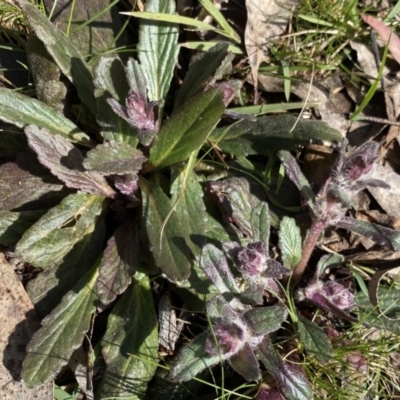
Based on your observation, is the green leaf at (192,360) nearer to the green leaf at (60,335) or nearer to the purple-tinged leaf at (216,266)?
the purple-tinged leaf at (216,266)

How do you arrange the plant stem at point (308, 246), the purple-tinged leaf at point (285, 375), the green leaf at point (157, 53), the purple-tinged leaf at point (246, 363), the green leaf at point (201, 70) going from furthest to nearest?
the green leaf at point (157, 53), the plant stem at point (308, 246), the green leaf at point (201, 70), the purple-tinged leaf at point (285, 375), the purple-tinged leaf at point (246, 363)

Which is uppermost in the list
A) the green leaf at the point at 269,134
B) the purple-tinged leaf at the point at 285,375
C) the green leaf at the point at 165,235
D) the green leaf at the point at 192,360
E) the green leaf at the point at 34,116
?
the green leaf at the point at 34,116

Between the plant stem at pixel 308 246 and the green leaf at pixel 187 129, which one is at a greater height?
the green leaf at pixel 187 129

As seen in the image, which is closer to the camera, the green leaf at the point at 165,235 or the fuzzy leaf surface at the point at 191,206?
the green leaf at the point at 165,235

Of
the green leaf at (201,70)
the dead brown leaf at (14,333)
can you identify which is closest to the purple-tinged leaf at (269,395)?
the dead brown leaf at (14,333)

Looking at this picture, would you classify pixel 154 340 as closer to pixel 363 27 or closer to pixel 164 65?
pixel 164 65

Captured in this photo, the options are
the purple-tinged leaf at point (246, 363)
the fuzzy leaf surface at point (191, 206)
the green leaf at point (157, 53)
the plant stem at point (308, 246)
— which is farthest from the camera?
the green leaf at point (157, 53)

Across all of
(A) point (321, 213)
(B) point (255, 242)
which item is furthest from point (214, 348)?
(A) point (321, 213)
